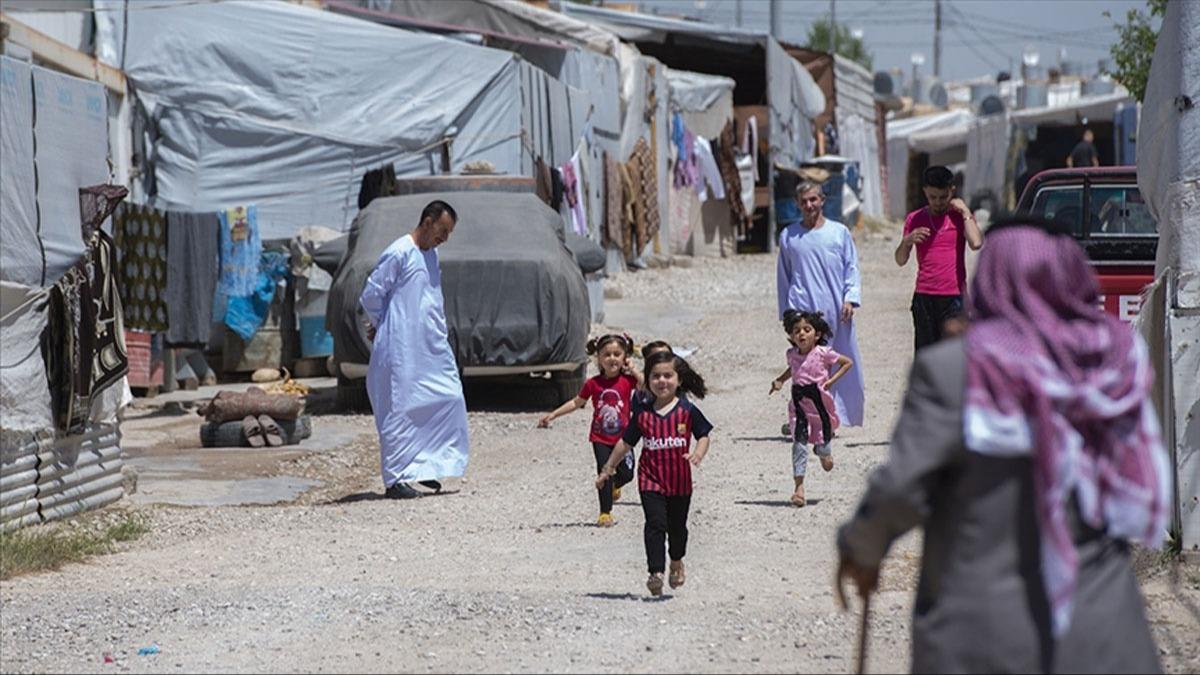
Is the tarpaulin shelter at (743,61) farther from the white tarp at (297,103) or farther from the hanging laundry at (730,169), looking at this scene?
the white tarp at (297,103)

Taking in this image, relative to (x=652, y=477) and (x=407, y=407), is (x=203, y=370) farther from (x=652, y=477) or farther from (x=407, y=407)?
(x=652, y=477)

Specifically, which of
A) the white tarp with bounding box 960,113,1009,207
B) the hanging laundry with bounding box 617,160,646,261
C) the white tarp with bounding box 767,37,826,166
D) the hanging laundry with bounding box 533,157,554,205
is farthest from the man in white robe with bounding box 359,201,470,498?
the white tarp with bounding box 960,113,1009,207

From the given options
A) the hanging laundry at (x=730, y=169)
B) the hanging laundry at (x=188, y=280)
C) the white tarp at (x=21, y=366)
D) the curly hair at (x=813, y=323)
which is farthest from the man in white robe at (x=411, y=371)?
the hanging laundry at (x=730, y=169)

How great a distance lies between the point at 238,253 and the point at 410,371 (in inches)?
255

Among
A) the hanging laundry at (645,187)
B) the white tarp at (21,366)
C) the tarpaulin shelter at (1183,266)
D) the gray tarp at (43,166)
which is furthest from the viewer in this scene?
the hanging laundry at (645,187)

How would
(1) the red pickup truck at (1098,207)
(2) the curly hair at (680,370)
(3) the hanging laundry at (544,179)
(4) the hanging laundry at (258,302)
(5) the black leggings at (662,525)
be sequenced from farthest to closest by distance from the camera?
(3) the hanging laundry at (544,179)
(4) the hanging laundry at (258,302)
(1) the red pickup truck at (1098,207)
(2) the curly hair at (680,370)
(5) the black leggings at (662,525)

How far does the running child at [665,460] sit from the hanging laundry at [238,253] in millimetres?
9668

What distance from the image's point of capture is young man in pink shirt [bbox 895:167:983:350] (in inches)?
408

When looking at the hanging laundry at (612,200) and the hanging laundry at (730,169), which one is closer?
the hanging laundry at (612,200)

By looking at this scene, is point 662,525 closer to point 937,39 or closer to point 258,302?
point 258,302

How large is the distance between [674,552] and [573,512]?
2.43 m

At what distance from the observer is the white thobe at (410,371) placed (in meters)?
10.3

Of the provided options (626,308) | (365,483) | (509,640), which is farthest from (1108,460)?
(626,308)

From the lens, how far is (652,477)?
7.08 m
